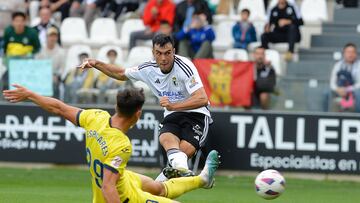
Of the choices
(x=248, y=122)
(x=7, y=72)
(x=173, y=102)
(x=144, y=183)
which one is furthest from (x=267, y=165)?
(x=144, y=183)

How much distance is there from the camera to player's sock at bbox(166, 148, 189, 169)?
11.8m

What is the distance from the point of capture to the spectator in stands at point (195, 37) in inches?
802

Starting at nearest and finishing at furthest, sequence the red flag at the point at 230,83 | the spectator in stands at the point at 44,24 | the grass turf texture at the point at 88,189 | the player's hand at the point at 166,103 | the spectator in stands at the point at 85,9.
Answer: the player's hand at the point at 166,103, the grass turf texture at the point at 88,189, the red flag at the point at 230,83, the spectator in stands at the point at 44,24, the spectator in stands at the point at 85,9

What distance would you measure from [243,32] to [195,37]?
1186 millimetres

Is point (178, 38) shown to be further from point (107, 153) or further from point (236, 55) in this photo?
point (107, 153)

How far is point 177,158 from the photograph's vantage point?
1195 centimetres

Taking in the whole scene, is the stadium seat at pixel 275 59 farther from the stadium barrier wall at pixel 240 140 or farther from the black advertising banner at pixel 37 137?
the black advertising banner at pixel 37 137

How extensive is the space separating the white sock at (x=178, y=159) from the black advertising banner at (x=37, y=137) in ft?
23.0

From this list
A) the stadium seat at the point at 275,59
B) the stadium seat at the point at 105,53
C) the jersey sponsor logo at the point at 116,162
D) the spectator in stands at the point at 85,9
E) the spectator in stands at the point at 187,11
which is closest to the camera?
the jersey sponsor logo at the point at 116,162

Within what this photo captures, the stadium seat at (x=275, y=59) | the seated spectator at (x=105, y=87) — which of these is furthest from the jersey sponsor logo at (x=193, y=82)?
the stadium seat at (x=275, y=59)

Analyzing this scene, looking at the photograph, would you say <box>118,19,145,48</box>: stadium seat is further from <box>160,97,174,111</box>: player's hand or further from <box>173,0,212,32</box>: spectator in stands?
<box>160,97,174,111</box>: player's hand

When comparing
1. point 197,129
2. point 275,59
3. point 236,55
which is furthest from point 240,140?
point 197,129

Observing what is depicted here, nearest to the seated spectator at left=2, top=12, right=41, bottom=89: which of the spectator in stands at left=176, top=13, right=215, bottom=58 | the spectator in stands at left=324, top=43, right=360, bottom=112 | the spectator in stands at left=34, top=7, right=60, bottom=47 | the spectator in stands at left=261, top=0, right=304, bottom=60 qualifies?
the spectator in stands at left=34, top=7, right=60, bottom=47

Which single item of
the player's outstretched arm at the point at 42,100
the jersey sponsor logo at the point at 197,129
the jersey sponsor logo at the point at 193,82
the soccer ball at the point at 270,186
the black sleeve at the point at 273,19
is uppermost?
the black sleeve at the point at 273,19
